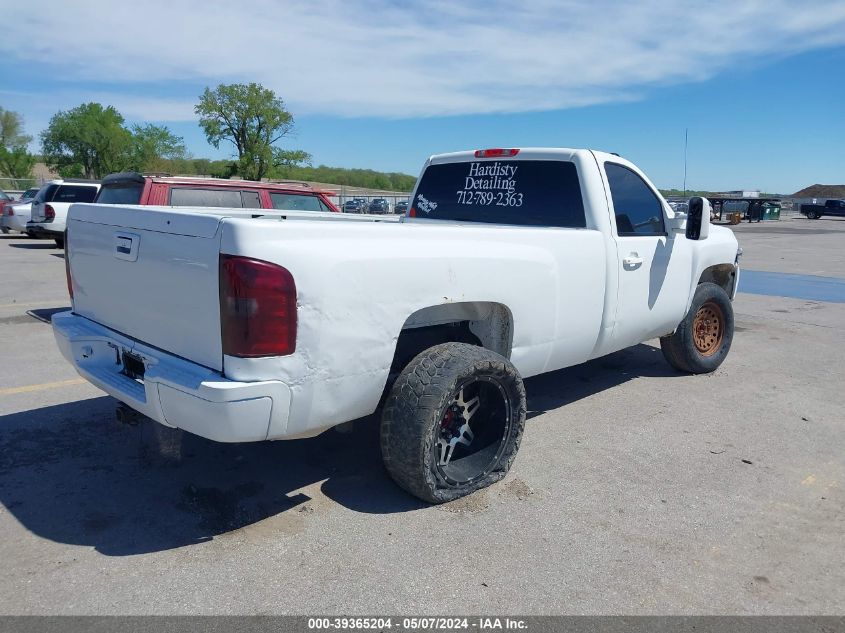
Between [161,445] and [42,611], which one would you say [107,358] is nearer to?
[161,445]

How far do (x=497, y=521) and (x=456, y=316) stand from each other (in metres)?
1.16

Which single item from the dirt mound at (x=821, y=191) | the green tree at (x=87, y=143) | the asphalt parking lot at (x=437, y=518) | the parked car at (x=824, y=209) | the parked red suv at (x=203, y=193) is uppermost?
the green tree at (x=87, y=143)

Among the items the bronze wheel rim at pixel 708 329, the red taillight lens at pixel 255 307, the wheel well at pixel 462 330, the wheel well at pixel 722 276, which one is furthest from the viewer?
the wheel well at pixel 722 276

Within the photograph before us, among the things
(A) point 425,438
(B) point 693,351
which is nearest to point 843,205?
(B) point 693,351

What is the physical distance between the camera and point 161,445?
151 inches

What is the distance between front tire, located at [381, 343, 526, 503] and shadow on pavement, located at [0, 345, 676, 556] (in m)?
0.26

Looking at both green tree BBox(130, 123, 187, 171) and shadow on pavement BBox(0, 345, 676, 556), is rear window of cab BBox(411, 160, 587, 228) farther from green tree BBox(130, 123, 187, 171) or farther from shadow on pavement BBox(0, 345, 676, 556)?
green tree BBox(130, 123, 187, 171)

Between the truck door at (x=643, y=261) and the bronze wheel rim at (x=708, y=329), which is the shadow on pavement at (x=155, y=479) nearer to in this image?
the truck door at (x=643, y=261)

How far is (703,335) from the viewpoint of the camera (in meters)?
6.44

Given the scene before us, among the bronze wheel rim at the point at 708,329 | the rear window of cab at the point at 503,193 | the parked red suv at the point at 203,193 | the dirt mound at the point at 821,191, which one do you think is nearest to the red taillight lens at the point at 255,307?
the rear window of cab at the point at 503,193

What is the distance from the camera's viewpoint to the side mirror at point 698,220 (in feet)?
17.3

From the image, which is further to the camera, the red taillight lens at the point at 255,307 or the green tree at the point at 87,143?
the green tree at the point at 87,143

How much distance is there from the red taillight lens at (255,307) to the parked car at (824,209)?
64345 mm

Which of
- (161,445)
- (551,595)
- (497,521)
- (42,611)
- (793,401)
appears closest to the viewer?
(42,611)
